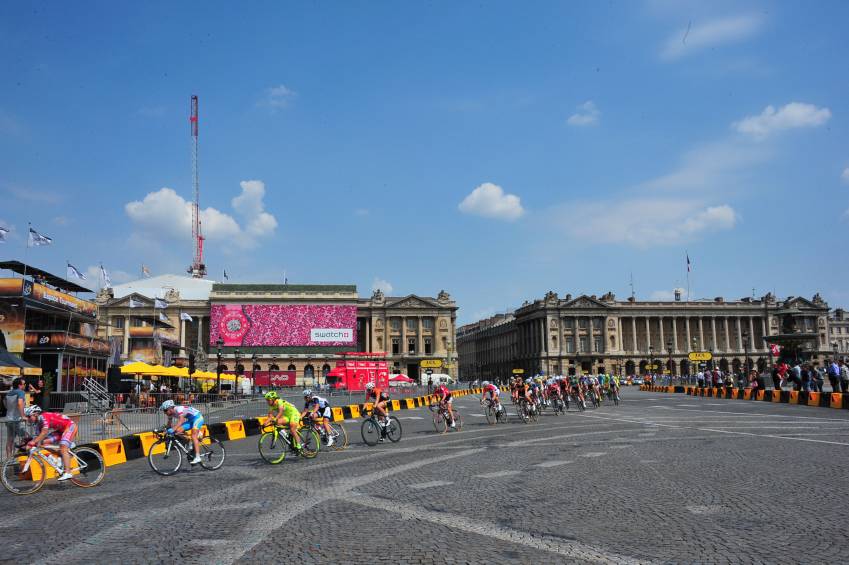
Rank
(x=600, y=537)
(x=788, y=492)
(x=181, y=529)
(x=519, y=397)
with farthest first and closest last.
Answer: (x=519, y=397), (x=788, y=492), (x=181, y=529), (x=600, y=537)

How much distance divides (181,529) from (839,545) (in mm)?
7652

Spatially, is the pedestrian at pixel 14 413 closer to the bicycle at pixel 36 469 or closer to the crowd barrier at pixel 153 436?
the crowd barrier at pixel 153 436

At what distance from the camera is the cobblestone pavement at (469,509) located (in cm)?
748

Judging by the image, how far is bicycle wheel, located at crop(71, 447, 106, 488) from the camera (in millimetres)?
13180

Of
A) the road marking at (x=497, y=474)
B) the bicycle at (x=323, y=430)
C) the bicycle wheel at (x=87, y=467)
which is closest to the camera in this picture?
the road marking at (x=497, y=474)

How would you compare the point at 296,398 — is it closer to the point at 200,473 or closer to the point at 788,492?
the point at 200,473

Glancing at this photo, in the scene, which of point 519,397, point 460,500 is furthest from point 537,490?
point 519,397

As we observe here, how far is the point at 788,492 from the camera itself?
34.0 ft

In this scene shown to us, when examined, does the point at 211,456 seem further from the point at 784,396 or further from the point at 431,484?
the point at 784,396

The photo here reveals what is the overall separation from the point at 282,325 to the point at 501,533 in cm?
10339

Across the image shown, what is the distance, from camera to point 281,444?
16062 millimetres

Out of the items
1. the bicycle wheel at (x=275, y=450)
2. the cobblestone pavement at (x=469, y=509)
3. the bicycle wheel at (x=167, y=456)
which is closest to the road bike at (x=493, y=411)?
the cobblestone pavement at (x=469, y=509)

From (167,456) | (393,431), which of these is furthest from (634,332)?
(167,456)

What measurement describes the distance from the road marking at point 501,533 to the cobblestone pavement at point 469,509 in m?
0.03
